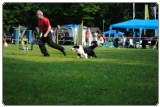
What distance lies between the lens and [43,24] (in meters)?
12.8

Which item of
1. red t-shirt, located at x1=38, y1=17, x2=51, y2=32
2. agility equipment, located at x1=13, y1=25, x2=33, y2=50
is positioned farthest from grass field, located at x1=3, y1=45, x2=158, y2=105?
agility equipment, located at x1=13, y1=25, x2=33, y2=50

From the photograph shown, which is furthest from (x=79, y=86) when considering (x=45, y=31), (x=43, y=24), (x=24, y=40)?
(x=24, y=40)

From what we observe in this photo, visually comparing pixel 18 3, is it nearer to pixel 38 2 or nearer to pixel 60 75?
pixel 38 2

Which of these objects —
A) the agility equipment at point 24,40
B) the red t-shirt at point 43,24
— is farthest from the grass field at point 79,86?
the agility equipment at point 24,40

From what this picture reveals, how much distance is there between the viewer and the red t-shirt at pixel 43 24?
12.5 m

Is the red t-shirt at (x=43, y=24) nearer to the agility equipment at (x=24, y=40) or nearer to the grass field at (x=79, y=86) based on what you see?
the grass field at (x=79, y=86)

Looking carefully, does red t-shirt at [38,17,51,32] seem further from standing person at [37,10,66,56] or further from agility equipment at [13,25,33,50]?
agility equipment at [13,25,33,50]

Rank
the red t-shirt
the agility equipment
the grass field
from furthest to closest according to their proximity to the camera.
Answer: the agility equipment
the red t-shirt
the grass field

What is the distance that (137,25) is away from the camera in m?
20.3

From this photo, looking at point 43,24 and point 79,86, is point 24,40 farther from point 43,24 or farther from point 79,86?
point 79,86

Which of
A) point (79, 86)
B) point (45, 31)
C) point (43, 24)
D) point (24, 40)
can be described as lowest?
point (79, 86)

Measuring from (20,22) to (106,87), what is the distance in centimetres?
482

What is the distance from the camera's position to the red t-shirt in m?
12.5

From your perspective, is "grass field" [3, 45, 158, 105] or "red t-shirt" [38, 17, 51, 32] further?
"red t-shirt" [38, 17, 51, 32]
